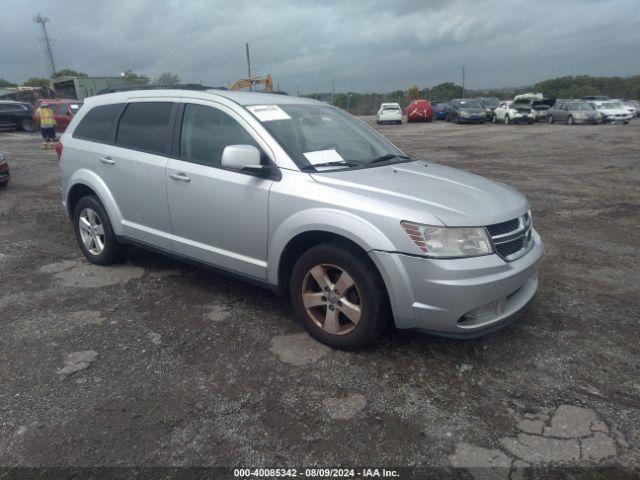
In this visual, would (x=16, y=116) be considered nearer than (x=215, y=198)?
No

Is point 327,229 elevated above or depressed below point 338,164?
below

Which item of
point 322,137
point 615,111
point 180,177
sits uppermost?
point 322,137

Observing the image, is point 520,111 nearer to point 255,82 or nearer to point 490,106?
Answer: point 490,106

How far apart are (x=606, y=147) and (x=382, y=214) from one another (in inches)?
639

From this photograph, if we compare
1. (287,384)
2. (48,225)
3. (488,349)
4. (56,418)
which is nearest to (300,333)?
(287,384)

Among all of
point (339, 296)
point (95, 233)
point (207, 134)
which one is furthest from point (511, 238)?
point (95, 233)

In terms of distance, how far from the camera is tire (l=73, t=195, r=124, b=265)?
16.1 ft

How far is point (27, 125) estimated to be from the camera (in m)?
25.7

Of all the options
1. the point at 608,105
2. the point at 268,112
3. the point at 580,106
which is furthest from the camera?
the point at 608,105

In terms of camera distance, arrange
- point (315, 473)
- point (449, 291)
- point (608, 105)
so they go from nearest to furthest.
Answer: point (315, 473)
point (449, 291)
point (608, 105)

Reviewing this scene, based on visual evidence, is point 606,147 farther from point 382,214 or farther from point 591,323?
point 382,214

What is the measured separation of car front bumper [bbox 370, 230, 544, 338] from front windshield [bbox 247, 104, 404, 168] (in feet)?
3.48

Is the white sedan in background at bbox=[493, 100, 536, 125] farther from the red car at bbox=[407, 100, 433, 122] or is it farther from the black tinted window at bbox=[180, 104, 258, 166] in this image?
the black tinted window at bbox=[180, 104, 258, 166]

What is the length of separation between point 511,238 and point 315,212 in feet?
4.25
